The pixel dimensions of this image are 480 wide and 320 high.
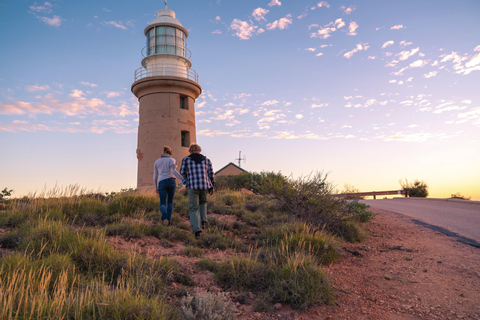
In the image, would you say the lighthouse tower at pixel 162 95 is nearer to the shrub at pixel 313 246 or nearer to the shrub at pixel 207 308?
the shrub at pixel 313 246

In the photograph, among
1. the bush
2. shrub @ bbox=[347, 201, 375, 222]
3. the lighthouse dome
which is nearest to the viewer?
the bush

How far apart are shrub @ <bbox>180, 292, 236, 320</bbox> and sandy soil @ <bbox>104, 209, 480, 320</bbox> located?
289 mm

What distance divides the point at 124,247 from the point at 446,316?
18.2ft

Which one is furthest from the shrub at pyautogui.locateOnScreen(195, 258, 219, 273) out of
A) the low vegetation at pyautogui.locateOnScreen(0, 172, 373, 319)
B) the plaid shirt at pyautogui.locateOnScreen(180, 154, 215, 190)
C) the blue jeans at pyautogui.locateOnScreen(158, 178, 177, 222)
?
the blue jeans at pyautogui.locateOnScreen(158, 178, 177, 222)

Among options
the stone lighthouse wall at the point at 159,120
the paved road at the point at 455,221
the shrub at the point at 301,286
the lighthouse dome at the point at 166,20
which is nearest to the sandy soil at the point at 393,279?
the shrub at the point at 301,286

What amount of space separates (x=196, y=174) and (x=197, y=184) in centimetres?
26

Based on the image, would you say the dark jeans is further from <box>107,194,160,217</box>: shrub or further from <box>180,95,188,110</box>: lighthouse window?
<box>180,95,188,110</box>: lighthouse window

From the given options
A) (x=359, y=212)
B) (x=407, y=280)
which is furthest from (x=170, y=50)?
(x=407, y=280)

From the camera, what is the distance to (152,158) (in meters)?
19.4

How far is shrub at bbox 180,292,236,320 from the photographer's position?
12.1 feet

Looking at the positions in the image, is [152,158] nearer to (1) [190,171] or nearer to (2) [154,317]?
(1) [190,171]

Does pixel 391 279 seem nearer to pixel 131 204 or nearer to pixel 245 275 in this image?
pixel 245 275

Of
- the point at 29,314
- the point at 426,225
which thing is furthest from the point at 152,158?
the point at 29,314

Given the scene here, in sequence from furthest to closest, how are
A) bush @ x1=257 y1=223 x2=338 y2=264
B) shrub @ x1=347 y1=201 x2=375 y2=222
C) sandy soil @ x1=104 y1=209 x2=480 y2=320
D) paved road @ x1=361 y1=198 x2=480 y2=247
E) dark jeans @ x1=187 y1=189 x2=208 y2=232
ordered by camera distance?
shrub @ x1=347 y1=201 x2=375 y2=222, paved road @ x1=361 y1=198 x2=480 y2=247, dark jeans @ x1=187 y1=189 x2=208 y2=232, bush @ x1=257 y1=223 x2=338 y2=264, sandy soil @ x1=104 y1=209 x2=480 y2=320
